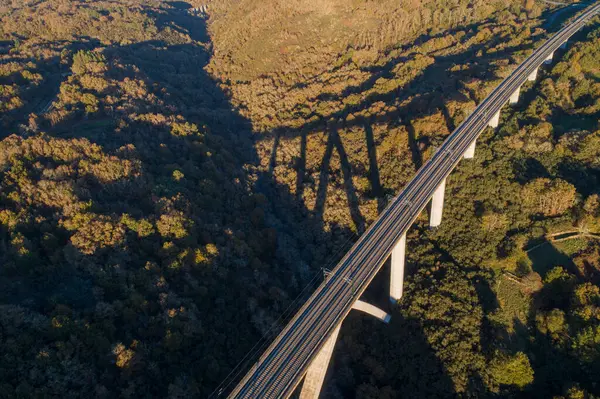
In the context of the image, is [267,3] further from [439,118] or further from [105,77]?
[439,118]

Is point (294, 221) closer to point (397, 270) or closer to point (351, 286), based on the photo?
point (397, 270)

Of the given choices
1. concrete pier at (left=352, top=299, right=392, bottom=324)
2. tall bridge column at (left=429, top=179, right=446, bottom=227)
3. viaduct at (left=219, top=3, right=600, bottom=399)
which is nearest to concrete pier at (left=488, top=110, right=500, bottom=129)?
viaduct at (left=219, top=3, right=600, bottom=399)

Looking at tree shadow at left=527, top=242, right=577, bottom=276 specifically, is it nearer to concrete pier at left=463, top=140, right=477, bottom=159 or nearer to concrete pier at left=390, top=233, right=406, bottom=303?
concrete pier at left=390, top=233, right=406, bottom=303

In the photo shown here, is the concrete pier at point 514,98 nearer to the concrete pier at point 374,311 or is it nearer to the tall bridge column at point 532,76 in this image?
the tall bridge column at point 532,76

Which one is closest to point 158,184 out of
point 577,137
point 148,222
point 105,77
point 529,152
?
point 148,222

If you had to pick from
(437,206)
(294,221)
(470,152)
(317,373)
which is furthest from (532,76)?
(317,373)

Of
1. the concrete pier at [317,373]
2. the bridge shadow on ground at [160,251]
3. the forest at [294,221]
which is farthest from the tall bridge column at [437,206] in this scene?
the concrete pier at [317,373]
